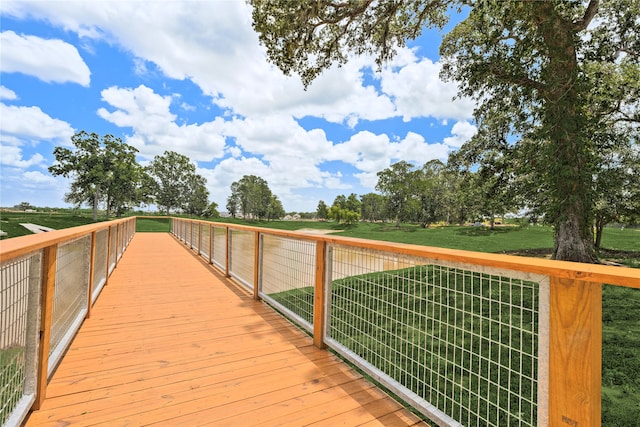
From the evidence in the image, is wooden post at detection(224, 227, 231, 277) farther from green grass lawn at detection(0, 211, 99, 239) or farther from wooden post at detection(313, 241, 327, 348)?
green grass lawn at detection(0, 211, 99, 239)

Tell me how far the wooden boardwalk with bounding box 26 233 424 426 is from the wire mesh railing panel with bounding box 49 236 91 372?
141mm

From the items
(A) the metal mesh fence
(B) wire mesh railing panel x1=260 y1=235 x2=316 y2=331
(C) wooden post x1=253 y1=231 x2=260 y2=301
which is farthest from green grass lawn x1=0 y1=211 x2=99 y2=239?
(B) wire mesh railing panel x1=260 y1=235 x2=316 y2=331

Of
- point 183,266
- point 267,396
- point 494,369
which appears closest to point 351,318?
point 267,396

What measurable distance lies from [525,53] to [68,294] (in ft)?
32.7

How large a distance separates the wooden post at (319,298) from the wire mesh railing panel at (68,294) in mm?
1929

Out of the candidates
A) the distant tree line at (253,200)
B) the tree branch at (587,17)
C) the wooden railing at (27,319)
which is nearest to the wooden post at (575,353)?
the wooden railing at (27,319)

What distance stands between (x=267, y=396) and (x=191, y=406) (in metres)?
0.46

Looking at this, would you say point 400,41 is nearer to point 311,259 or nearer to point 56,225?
point 311,259

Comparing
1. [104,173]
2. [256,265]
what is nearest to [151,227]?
[104,173]

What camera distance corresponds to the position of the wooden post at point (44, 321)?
187 cm

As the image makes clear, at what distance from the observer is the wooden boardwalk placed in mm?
1812

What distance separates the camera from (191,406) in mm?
1899

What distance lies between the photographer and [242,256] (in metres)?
5.24

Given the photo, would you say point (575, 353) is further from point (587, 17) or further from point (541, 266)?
point (587, 17)
